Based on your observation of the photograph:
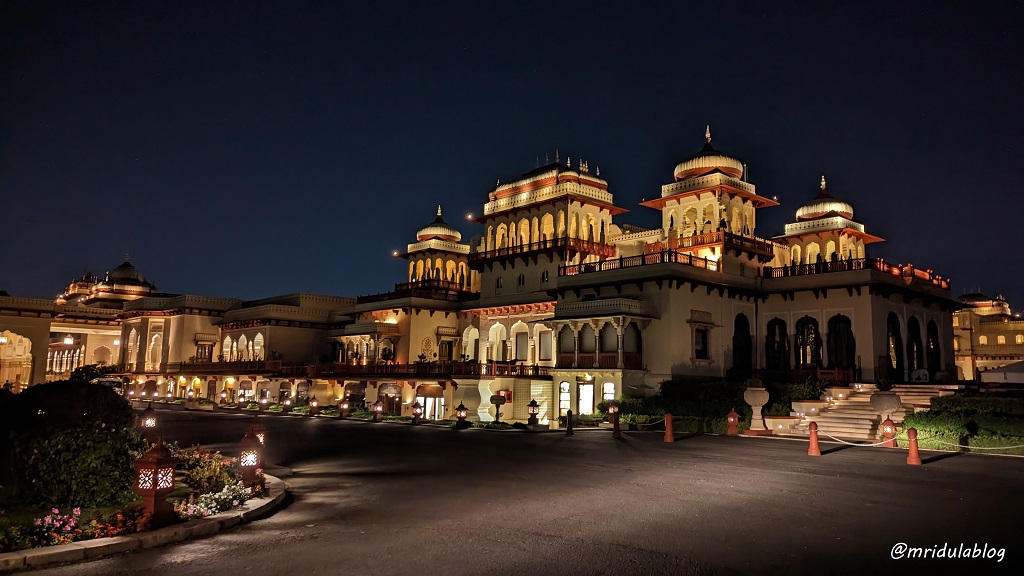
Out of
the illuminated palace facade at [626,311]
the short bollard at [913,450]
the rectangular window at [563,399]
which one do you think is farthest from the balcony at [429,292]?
the short bollard at [913,450]

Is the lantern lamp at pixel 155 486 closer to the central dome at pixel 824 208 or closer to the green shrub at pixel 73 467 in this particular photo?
the green shrub at pixel 73 467

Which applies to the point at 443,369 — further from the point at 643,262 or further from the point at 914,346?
the point at 914,346

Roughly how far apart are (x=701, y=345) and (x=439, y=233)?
24573 mm

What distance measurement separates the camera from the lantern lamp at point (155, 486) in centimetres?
947

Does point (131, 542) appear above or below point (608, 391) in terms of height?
below

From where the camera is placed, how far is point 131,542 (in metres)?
8.73

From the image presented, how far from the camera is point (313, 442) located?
22.8 meters

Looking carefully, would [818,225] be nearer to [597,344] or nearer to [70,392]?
[597,344]

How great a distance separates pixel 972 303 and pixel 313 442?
63225 millimetres

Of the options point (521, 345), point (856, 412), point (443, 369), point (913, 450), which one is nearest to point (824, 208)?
point (521, 345)

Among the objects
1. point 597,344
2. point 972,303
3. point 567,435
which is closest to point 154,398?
point 597,344

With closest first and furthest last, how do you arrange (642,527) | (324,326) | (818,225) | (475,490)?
(642,527)
(475,490)
(818,225)
(324,326)

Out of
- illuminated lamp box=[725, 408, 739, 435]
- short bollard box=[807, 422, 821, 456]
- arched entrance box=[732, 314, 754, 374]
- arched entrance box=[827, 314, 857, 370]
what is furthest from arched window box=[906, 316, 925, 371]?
short bollard box=[807, 422, 821, 456]

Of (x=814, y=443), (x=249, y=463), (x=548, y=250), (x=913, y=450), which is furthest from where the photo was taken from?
(x=548, y=250)
